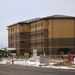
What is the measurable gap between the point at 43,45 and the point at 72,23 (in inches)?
601

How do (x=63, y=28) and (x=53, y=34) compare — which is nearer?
(x=53, y=34)

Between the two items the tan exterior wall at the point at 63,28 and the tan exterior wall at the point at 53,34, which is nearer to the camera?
the tan exterior wall at the point at 53,34

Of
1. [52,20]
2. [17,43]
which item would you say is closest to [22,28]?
[17,43]

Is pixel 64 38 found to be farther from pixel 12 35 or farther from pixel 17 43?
pixel 12 35

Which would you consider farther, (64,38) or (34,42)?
(34,42)

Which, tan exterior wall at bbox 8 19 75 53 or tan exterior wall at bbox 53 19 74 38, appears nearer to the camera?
tan exterior wall at bbox 8 19 75 53

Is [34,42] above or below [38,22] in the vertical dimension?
below

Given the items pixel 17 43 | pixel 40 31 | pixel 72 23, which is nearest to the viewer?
pixel 72 23

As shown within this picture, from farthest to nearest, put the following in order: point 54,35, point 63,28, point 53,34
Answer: point 63,28, point 53,34, point 54,35

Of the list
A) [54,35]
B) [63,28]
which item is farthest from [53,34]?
[63,28]

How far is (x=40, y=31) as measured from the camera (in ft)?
415

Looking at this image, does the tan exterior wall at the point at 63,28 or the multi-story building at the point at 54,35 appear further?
the tan exterior wall at the point at 63,28

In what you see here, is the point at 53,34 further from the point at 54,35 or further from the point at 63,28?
the point at 63,28

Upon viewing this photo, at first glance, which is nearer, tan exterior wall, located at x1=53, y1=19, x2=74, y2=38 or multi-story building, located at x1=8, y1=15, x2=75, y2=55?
multi-story building, located at x1=8, y1=15, x2=75, y2=55
